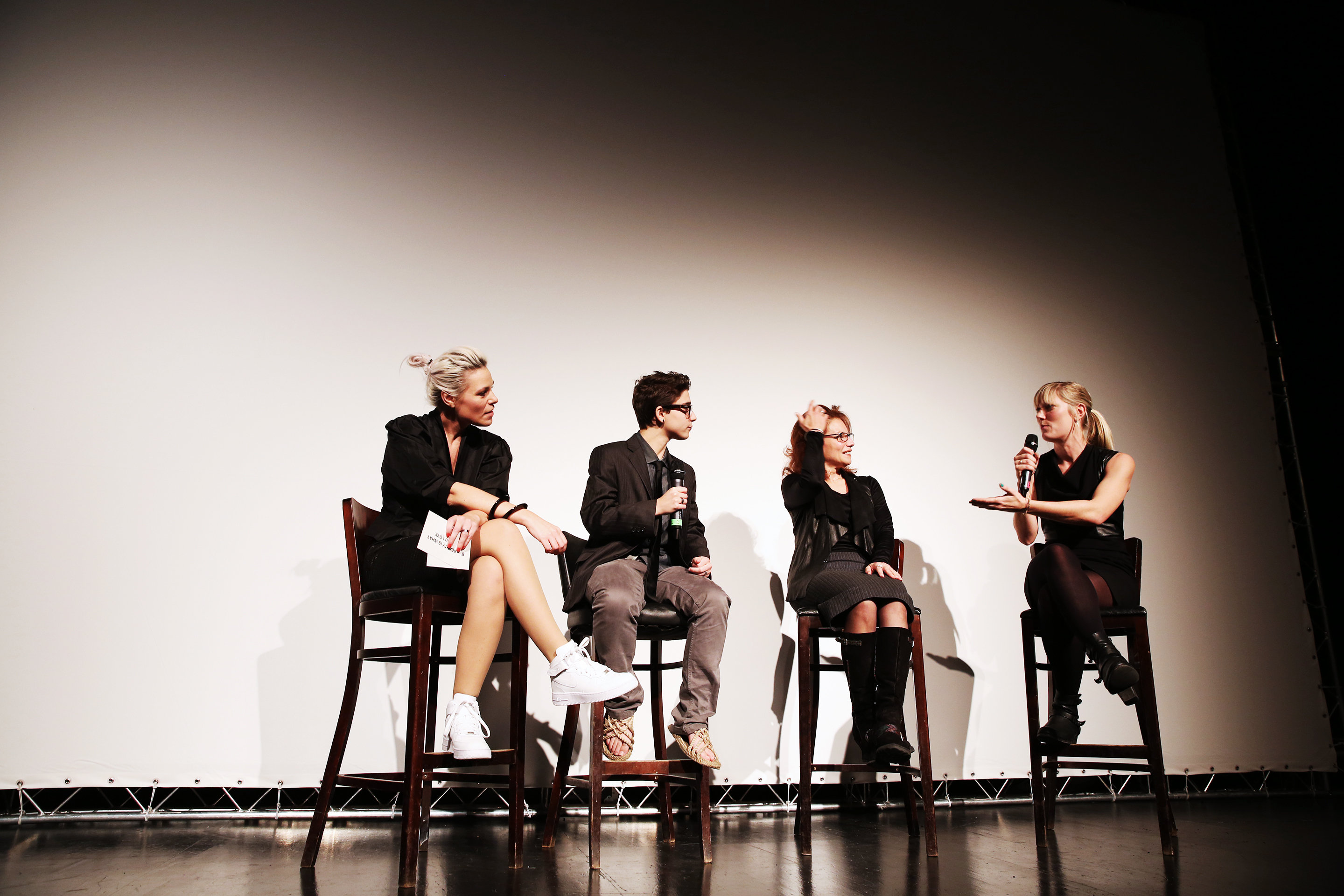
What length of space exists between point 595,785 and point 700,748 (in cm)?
29

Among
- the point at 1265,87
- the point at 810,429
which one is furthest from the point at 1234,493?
the point at 810,429

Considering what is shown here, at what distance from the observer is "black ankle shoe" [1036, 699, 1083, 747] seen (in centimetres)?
236

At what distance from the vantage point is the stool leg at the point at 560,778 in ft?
7.38

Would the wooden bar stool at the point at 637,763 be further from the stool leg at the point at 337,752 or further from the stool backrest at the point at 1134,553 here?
the stool backrest at the point at 1134,553

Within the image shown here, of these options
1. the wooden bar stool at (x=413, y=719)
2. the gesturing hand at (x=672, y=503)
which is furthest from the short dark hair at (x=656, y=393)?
the wooden bar stool at (x=413, y=719)

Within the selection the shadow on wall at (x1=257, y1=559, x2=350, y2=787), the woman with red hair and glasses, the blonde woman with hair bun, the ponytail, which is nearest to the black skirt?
the blonde woman with hair bun

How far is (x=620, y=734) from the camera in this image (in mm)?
2131

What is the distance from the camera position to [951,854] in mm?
2178

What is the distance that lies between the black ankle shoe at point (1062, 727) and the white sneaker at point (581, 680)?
1231 mm

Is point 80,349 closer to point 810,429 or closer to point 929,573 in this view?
point 810,429

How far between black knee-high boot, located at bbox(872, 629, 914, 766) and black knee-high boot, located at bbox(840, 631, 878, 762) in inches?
1.0

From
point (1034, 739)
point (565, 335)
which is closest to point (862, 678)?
point (1034, 739)

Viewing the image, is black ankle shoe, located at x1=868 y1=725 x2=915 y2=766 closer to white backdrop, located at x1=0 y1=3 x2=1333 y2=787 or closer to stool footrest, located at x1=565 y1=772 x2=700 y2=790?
stool footrest, located at x1=565 y1=772 x2=700 y2=790

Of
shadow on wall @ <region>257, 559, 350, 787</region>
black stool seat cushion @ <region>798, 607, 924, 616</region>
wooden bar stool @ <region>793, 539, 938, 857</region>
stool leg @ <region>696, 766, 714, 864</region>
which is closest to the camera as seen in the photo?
stool leg @ <region>696, 766, 714, 864</region>
